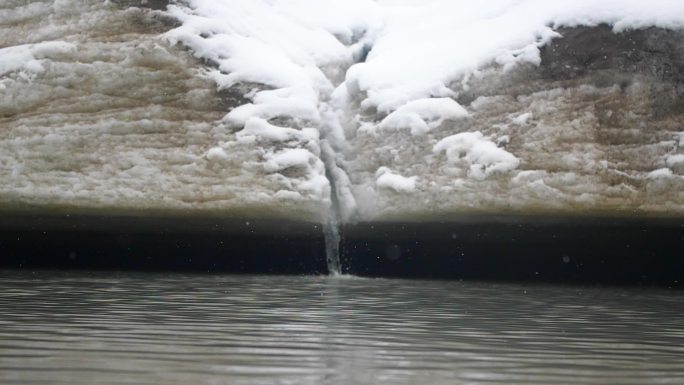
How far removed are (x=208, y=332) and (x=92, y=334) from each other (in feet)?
1.76

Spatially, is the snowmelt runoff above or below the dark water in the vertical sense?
above

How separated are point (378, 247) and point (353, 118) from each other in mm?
1590

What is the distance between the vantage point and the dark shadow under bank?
9.99 m

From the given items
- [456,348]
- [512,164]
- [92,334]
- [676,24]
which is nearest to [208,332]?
[92,334]

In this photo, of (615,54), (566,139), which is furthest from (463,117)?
(615,54)

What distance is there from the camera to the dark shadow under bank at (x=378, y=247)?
9.99 m

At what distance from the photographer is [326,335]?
4.87 metres

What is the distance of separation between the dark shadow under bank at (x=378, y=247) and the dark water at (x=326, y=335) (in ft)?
4.80

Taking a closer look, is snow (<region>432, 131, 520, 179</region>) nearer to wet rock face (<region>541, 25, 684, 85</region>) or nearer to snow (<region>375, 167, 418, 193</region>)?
snow (<region>375, 167, 418, 193</region>)

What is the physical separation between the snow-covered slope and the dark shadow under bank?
0.18m

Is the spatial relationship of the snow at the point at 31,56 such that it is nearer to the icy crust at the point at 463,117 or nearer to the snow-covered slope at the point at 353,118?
the snow-covered slope at the point at 353,118

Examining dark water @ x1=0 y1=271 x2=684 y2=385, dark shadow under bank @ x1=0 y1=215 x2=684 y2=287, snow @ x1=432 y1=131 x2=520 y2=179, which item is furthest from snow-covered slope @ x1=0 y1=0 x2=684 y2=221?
dark water @ x1=0 y1=271 x2=684 y2=385

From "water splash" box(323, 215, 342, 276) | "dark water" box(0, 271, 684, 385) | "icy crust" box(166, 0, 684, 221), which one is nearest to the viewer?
"dark water" box(0, 271, 684, 385)

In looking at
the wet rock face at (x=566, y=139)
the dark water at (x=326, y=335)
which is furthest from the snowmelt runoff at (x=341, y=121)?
the dark water at (x=326, y=335)
